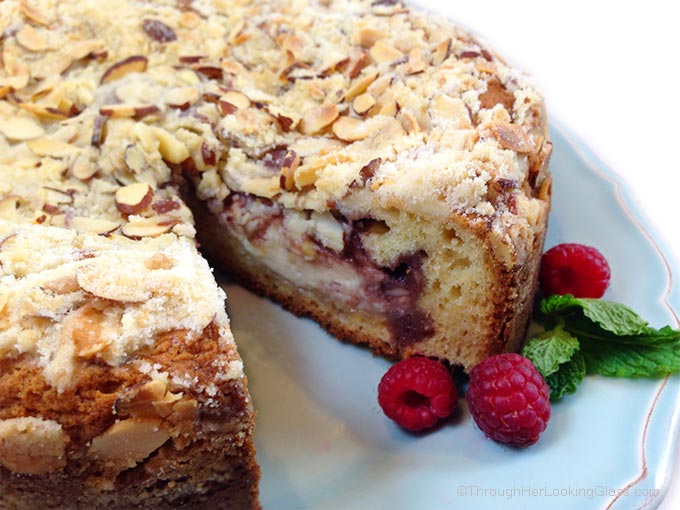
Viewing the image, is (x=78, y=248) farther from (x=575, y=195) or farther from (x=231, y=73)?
(x=575, y=195)

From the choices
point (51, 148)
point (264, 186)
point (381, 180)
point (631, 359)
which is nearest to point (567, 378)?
point (631, 359)

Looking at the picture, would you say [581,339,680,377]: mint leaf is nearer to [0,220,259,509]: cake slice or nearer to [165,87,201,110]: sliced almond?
[0,220,259,509]: cake slice

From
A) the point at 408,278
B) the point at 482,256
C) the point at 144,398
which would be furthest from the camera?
the point at 408,278

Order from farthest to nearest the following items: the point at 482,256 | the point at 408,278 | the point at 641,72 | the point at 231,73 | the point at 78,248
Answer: the point at 641,72 → the point at 231,73 → the point at 408,278 → the point at 482,256 → the point at 78,248

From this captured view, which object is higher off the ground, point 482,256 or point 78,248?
point 482,256

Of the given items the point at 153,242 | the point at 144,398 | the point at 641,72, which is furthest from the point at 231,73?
Result: the point at 641,72

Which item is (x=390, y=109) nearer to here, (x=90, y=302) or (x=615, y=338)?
(x=615, y=338)

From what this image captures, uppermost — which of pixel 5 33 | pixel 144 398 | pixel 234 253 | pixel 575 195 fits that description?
pixel 575 195

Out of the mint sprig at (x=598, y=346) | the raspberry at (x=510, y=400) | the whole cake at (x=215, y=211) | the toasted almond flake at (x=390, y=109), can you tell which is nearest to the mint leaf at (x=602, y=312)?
the mint sprig at (x=598, y=346)
